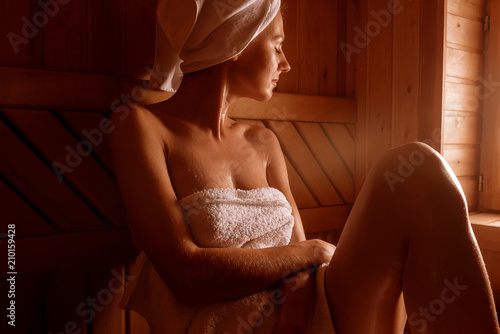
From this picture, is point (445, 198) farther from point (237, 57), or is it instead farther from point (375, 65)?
point (375, 65)

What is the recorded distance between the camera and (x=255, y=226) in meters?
1.10

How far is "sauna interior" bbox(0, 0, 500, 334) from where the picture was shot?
123 centimetres

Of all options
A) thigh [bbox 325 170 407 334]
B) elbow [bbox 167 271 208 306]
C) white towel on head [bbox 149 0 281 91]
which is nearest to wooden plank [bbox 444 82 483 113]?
white towel on head [bbox 149 0 281 91]

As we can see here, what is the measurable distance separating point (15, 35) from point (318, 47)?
122 centimetres

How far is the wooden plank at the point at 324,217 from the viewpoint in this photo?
5.98 ft

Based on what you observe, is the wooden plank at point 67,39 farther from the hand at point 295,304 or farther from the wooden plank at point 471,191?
the wooden plank at point 471,191

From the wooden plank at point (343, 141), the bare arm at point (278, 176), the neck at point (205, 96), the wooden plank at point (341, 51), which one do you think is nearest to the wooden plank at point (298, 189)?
the wooden plank at point (343, 141)

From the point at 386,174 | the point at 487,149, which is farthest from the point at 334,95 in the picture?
the point at 386,174

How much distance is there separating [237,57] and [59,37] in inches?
22.1

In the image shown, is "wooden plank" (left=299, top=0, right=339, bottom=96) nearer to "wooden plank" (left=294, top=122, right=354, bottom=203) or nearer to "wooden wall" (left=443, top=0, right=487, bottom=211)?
"wooden plank" (left=294, top=122, right=354, bottom=203)

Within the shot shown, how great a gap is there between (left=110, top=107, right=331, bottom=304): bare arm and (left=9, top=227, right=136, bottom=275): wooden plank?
0.35 metres

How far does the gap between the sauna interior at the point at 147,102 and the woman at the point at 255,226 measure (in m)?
0.24

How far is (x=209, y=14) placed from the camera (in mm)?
1150

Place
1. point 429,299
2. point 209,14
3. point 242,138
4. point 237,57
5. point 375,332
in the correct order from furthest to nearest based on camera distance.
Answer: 1. point 242,138
2. point 237,57
3. point 209,14
4. point 375,332
5. point 429,299
